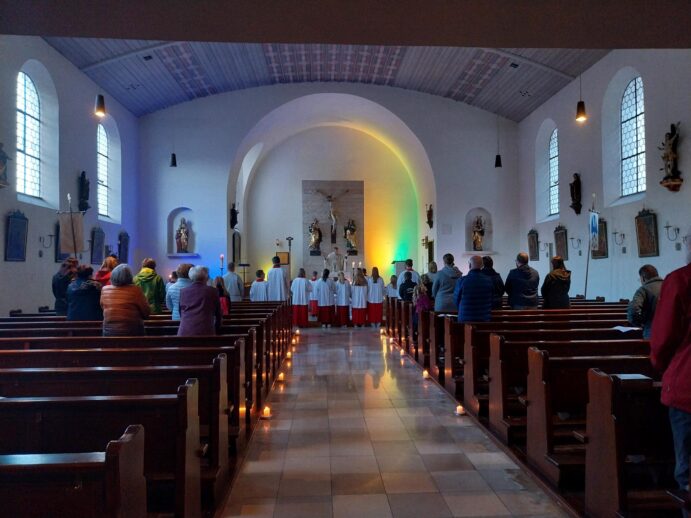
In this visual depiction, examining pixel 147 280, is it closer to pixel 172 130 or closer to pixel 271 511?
pixel 271 511

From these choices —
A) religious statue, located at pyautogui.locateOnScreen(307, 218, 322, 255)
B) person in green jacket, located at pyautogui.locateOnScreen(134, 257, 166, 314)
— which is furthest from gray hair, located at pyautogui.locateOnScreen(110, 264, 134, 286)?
religious statue, located at pyautogui.locateOnScreen(307, 218, 322, 255)

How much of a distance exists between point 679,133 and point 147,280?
8868 millimetres

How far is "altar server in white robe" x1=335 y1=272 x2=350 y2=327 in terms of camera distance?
14.8 meters

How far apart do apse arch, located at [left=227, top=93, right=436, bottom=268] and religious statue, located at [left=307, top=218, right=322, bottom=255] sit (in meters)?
2.49

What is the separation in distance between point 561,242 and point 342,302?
5.87m

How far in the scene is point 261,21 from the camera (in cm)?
559

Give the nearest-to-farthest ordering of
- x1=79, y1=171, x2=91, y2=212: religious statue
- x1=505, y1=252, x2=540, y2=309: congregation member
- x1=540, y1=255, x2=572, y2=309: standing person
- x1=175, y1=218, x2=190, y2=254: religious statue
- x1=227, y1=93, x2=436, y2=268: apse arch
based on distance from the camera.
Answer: x1=540, y1=255, x2=572, y2=309: standing person → x1=505, y1=252, x2=540, y2=309: congregation member → x1=79, y1=171, x2=91, y2=212: religious statue → x1=175, y1=218, x2=190, y2=254: religious statue → x1=227, y1=93, x2=436, y2=268: apse arch

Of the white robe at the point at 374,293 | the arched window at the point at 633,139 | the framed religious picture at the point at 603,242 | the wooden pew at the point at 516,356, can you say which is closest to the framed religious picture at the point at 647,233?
the arched window at the point at 633,139

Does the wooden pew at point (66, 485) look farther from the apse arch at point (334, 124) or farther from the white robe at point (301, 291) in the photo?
the apse arch at point (334, 124)

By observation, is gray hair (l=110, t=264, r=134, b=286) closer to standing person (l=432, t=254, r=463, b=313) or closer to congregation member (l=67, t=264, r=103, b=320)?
congregation member (l=67, t=264, r=103, b=320)

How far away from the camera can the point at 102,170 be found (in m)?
14.5

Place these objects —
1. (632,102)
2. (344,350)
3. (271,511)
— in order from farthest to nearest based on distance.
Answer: (632,102), (344,350), (271,511)

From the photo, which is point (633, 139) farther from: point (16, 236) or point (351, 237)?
point (16, 236)

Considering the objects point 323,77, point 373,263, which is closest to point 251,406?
point 323,77
